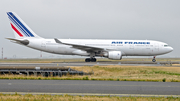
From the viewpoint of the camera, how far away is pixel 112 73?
23.2 metres

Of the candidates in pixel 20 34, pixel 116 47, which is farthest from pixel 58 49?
pixel 116 47

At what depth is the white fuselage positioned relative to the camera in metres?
37.8

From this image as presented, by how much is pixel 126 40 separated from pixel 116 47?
2529 mm

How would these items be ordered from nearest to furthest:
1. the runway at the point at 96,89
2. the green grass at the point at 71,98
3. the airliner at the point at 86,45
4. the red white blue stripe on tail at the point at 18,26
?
the green grass at the point at 71,98 < the runway at the point at 96,89 < the airliner at the point at 86,45 < the red white blue stripe on tail at the point at 18,26

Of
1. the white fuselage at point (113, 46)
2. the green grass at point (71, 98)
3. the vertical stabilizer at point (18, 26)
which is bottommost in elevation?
the green grass at point (71, 98)

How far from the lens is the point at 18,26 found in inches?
1547

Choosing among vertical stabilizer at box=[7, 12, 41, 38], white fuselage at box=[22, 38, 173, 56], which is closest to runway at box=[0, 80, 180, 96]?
white fuselage at box=[22, 38, 173, 56]

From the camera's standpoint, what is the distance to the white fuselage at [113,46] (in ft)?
124

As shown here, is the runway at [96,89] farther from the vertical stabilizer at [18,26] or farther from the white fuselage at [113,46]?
the vertical stabilizer at [18,26]

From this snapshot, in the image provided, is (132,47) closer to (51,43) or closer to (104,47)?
(104,47)

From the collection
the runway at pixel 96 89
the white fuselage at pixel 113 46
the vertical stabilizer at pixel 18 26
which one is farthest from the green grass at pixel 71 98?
the vertical stabilizer at pixel 18 26

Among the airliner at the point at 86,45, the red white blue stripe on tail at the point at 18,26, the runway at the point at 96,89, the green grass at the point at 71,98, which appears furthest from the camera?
the red white blue stripe on tail at the point at 18,26

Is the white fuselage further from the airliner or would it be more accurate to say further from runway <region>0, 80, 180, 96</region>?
runway <region>0, 80, 180, 96</region>

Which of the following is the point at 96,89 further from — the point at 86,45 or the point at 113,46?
the point at 86,45
